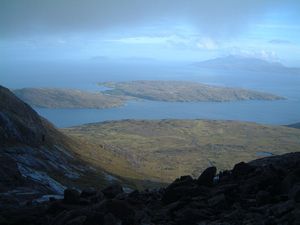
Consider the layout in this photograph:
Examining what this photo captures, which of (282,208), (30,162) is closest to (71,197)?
(282,208)

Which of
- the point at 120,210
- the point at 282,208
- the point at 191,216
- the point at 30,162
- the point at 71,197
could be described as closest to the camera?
the point at 282,208

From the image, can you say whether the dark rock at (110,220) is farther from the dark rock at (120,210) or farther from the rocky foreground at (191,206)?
the dark rock at (120,210)

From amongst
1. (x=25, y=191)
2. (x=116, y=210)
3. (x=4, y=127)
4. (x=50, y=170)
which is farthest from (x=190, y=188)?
(x=4, y=127)

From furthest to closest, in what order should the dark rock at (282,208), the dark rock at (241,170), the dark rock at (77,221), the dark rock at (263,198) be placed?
the dark rock at (241,170), the dark rock at (263,198), the dark rock at (77,221), the dark rock at (282,208)

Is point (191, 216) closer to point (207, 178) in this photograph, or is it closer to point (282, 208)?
point (282, 208)

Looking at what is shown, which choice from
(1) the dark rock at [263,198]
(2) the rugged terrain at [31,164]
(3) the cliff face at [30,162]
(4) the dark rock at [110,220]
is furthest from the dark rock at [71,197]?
(2) the rugged terrain at [31,164]

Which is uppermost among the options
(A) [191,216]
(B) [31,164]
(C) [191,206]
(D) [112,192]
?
(C) [191,206]

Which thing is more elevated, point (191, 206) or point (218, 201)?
point (218, 201)

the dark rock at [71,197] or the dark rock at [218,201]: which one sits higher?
the dark rock at [218,201]
